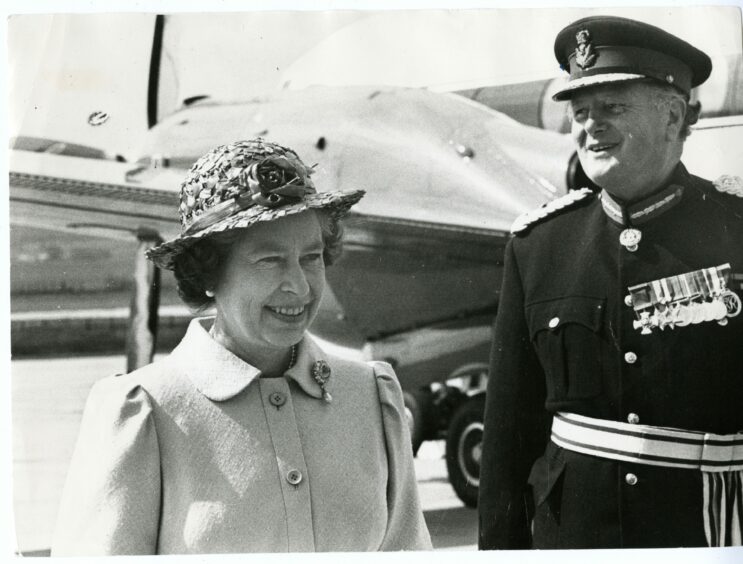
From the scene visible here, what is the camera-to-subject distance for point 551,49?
11.5 ft

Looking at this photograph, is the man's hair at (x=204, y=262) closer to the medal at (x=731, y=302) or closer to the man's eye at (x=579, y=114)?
the man's eye at (x=579, y=114)

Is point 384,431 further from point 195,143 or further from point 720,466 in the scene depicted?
point 195,143

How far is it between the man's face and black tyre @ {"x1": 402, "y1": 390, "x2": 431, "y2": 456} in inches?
38.3

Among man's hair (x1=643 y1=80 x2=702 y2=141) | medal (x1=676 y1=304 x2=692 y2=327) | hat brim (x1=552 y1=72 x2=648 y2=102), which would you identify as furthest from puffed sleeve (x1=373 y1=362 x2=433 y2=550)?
man's hair (x1=643 y1=80 x2=702 y2=141)

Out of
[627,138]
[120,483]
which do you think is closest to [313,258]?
[120,483]

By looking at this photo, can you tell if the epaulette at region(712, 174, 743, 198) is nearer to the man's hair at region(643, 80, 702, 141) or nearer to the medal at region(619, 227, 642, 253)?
the man's hair at region(643, 80, 702, 141)

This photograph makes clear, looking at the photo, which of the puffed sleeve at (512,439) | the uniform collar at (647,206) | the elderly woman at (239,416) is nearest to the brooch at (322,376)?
the elderly woman at (239,416)

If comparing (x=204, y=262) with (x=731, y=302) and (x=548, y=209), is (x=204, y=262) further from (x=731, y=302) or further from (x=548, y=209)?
(x=731, y=302)

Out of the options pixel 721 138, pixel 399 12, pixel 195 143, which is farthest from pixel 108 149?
pixel 721 138

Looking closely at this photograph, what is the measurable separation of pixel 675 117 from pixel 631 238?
17.7 inches

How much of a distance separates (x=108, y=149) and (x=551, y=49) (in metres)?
1.60

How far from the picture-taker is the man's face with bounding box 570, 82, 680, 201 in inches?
122

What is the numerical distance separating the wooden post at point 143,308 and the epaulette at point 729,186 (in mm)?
1895

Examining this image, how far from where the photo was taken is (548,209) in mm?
3336
